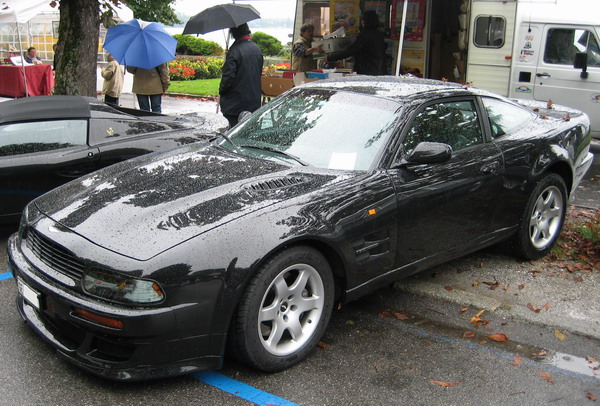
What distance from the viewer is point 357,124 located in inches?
171

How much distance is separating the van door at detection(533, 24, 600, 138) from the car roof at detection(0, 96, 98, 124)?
757 cm

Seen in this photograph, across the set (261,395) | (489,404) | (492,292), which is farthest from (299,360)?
(492,292)

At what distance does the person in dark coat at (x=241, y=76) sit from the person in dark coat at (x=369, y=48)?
3.20 meters

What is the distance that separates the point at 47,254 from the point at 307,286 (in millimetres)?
1436

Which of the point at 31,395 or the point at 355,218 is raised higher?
the point at 355,218

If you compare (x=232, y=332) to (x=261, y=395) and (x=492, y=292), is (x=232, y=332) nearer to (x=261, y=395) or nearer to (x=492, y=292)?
(x=261, y=395)

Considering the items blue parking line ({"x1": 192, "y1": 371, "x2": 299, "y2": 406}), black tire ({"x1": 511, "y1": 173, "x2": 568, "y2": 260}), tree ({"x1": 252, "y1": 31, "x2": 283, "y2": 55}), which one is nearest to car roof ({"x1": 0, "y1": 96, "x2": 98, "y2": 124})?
blue parking line ({"x1": 192, "y1": 371, "x2": 299, "y2": 406})

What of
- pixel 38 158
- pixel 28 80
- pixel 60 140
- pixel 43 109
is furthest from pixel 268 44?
pixel 38 158

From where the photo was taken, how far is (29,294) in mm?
3508

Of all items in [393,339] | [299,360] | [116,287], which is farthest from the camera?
[393,339]

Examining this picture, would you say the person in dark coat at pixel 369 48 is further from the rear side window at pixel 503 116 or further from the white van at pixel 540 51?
the rear side window at pixel 503 116

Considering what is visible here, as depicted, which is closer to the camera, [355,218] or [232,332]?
[232,332]

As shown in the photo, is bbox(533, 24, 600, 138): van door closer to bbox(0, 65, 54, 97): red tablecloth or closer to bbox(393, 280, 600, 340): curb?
bbox(393, 280, 600, 340): curb

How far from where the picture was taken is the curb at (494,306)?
4250 mm
